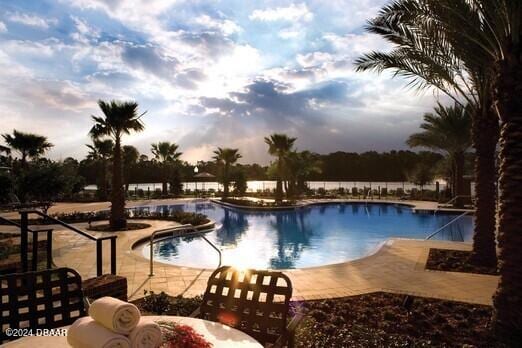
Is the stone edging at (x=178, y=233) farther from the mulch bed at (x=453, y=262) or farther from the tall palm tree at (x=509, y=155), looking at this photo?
the tall palm tree at (x=509, y=155)

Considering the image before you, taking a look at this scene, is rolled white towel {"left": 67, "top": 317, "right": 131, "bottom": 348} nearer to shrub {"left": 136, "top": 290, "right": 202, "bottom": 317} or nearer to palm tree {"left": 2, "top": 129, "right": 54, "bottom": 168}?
shrub {"left": 136, "top": 290, "right": 202, "bottom": 317}

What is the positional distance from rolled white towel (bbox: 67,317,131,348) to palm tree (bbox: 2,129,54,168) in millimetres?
29283

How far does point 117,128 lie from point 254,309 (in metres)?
13.6

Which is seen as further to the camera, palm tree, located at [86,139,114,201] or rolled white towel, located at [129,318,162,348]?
palm tree, located at [86,139,114,201]

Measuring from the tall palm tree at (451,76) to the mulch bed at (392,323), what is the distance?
3.29 m

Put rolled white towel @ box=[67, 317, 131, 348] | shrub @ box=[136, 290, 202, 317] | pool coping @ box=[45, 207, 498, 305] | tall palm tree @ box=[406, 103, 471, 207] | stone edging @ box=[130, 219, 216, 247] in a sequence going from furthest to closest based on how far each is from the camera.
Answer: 1. tall palm tree @ box=[406, 103, 471, 207]
2. stone edging @ box=[130, 219, 216, 247]
3. pool coping @ box=[45, 207, 498, 305]
4. shrub @ box=[136, 290, 202, 317]
5. rolled white towel @ box=[67, 317, 131, 348]

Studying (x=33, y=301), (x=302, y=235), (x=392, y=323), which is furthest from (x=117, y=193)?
(x=33, y=301)

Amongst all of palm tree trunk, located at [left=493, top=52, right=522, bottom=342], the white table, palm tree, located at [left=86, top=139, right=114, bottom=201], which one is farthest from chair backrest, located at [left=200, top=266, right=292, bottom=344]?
palm tree, located at [left=86, top=139, right=114, bottom=201]

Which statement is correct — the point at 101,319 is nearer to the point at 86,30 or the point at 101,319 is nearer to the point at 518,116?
the point at 518,116

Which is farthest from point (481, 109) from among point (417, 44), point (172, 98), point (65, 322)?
point (172, 98)

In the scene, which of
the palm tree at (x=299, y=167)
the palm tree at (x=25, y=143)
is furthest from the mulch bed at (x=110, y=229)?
the palm tree at (x=299, y=167)

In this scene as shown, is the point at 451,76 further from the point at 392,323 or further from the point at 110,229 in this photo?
the point at 110,229

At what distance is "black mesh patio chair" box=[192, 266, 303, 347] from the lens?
9.43 ft

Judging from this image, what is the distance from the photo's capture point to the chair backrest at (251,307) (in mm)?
2906
